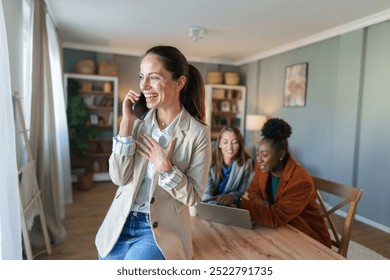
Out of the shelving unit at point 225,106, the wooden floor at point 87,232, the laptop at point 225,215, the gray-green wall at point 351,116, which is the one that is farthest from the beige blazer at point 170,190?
the shelving unit at point 225,106

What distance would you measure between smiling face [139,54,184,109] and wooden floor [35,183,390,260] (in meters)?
1.71

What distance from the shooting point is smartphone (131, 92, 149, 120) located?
33.6 inches

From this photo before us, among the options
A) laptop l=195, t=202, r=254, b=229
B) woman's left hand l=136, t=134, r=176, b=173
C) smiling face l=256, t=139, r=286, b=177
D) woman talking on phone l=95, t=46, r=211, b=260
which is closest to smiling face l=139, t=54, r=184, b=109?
woman talking on phone l=95, t=46, r=211, b=260

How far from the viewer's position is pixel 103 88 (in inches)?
176

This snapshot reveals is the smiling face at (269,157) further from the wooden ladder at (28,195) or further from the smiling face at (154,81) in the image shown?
the wooden ladder at (28,195)

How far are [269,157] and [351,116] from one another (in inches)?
85.7

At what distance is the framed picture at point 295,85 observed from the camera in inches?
147

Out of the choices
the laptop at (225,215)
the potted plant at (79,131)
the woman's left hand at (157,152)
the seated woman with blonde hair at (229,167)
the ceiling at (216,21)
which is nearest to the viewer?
the woman's left hand at (157,152)

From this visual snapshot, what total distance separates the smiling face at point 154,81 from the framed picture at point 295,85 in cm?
331

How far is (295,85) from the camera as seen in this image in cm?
388

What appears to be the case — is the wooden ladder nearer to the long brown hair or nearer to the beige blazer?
the beige blazer

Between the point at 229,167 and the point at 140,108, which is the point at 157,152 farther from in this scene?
the point at 229,167

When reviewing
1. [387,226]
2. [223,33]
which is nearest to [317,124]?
[387,226]
